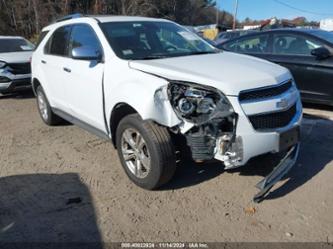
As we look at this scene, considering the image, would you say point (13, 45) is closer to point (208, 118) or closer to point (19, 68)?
point (19, 68)

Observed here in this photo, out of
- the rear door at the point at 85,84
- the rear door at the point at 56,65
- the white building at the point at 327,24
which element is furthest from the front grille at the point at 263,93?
the white building at the point at 327,24

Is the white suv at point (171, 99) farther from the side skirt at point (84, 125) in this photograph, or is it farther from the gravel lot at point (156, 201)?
the gravel lot at point (156, 201)

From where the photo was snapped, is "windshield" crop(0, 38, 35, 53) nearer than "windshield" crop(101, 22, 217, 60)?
No

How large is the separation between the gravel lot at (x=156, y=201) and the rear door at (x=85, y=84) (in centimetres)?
61

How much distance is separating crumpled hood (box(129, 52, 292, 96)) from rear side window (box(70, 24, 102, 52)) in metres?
0.80

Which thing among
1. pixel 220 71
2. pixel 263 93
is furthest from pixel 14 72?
pixel 263 93

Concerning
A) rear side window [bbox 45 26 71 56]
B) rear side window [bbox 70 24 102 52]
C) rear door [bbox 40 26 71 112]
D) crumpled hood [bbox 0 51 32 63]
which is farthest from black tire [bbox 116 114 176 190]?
crumpled hood [bbox 0 51 32 63]

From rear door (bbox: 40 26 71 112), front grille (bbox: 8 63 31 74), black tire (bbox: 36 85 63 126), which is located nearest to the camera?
rear door (bbox: 40 26 71 112)

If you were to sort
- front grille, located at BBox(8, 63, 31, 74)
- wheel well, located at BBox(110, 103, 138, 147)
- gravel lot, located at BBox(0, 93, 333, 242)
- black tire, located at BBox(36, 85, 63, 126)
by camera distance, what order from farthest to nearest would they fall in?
front grille, located at BBox(8, 63, 31, 74) < black tire, located at BBox(36, 85, 63, 126) < wheel well, located at BBox(110, 103, 138, 147) < gravel lot, located at BBox(0, 93, 333, 242)

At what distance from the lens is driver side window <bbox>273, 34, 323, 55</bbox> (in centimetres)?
674

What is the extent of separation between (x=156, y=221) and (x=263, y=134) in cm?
131

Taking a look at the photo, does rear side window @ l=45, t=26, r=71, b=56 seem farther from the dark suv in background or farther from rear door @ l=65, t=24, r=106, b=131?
the dark suv in background

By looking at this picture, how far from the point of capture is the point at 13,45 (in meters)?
10.6

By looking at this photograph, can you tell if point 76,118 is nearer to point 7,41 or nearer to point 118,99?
point 118,99
